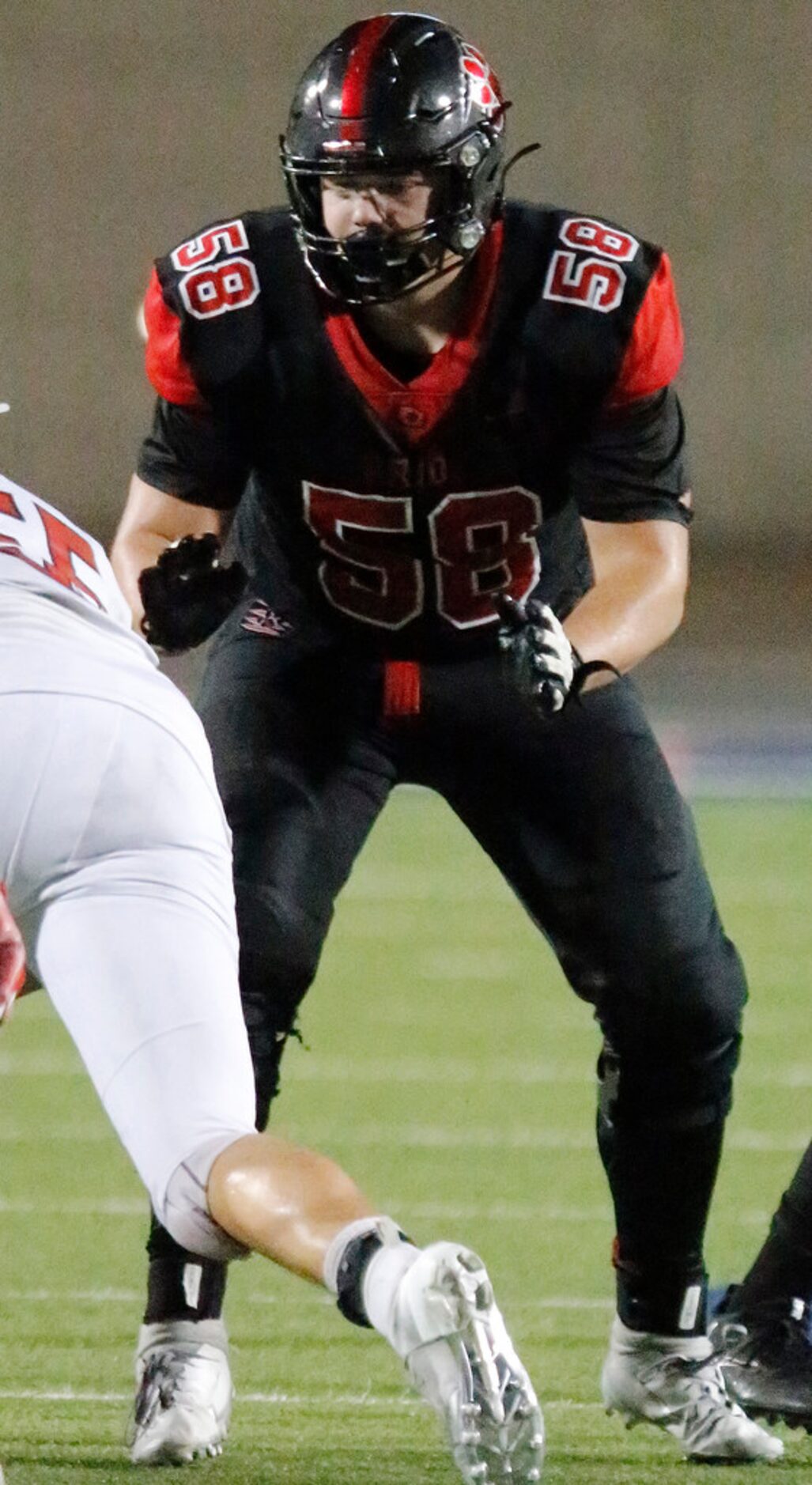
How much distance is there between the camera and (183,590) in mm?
3365

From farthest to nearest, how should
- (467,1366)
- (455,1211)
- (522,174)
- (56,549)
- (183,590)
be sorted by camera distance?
1. (522,174)
2. (455,1211)
3. (183,590)
4. (56,549)
5. (467,1366)

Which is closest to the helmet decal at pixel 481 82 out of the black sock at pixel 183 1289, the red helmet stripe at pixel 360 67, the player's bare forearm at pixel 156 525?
the red helmet stripe at pixel 360 67

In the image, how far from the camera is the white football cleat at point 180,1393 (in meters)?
3.21

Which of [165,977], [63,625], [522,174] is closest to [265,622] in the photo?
[63,625]

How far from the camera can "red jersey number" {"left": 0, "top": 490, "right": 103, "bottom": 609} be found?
2613mm

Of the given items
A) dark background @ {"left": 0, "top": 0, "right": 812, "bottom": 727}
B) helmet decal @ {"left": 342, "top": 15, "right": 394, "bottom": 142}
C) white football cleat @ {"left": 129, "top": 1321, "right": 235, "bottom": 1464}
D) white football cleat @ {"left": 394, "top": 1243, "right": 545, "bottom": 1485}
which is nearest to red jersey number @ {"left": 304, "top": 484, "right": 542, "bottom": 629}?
helmet decal @ {"left": 342, "top": 15, "right": 394, "bottom": 142}

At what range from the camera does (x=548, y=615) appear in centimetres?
319

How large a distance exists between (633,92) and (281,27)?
2.05m

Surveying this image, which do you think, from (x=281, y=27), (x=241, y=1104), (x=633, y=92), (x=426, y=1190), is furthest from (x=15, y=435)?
(x=241, y=1104)

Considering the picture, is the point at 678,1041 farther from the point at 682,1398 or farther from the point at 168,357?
the point at 168,357

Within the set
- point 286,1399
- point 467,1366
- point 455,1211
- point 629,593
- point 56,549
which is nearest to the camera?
point 467,1366

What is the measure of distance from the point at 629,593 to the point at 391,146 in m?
0.69

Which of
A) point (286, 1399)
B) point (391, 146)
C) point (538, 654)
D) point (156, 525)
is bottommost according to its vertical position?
point (286, 1399)

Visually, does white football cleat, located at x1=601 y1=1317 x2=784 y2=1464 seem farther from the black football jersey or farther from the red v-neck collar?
the red v-neck collar
